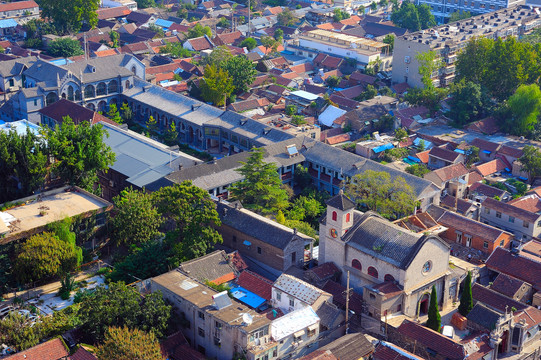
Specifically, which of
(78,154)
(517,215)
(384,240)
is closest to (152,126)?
(78,154)

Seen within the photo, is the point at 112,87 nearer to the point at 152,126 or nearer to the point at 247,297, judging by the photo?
the point at 152,126

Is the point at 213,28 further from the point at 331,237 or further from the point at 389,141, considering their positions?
the point at 331,237

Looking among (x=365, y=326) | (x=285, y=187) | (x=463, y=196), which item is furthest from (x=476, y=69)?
(x=365, y=326)

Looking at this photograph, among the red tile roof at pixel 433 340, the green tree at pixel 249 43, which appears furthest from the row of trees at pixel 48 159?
the green tree at pixel 249 43

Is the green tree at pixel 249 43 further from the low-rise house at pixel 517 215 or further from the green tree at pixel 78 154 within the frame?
the low-rise house at pixel 517 215

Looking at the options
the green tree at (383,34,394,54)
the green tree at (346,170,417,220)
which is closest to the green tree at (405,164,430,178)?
the green tree at (346,170,417,220)

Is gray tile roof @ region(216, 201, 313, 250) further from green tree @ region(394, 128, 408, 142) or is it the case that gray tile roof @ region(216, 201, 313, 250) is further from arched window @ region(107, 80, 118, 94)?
arched window @ region(107, 80, 118, 94)

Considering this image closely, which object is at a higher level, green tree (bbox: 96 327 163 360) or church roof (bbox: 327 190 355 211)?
church roof (bbox: 327 190 355 211)
